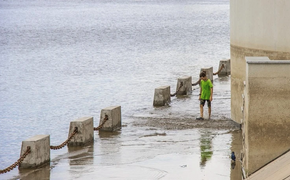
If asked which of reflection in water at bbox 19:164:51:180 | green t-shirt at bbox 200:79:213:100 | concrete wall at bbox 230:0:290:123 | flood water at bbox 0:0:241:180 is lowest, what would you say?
reflection in water at bbox 19:164:51:180

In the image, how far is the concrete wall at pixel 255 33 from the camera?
57.0ft

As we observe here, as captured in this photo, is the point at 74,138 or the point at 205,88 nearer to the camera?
the point at 74,138

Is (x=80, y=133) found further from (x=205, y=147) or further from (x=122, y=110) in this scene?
(x=122, y=110)

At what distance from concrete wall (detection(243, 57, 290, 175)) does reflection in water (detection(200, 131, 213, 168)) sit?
7.30 ft

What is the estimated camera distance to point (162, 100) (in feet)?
84.1

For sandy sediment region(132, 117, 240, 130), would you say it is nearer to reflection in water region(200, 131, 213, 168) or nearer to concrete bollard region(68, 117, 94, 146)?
reflection in water region(200, 131, 213, 168)

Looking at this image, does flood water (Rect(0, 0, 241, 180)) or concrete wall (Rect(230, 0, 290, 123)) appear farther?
concrete wall (Rect(230, 0, 290, 123))

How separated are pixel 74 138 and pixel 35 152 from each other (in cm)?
248

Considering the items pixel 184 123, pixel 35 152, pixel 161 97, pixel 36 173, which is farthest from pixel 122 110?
pixel 36 173

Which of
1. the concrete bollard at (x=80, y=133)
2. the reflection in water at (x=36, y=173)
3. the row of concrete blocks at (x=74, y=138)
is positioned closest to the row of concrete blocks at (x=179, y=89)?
the row of concrete blocks at (x=74, y=138)

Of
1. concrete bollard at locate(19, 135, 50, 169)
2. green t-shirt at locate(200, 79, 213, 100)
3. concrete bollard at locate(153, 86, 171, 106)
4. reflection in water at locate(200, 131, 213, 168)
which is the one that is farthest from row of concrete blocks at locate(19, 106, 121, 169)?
concrete bollard at locate(153, 86, 171, 106)

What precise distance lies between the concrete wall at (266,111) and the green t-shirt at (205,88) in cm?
758

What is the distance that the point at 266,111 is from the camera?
13836mm

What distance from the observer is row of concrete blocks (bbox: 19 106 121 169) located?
16656 mm
